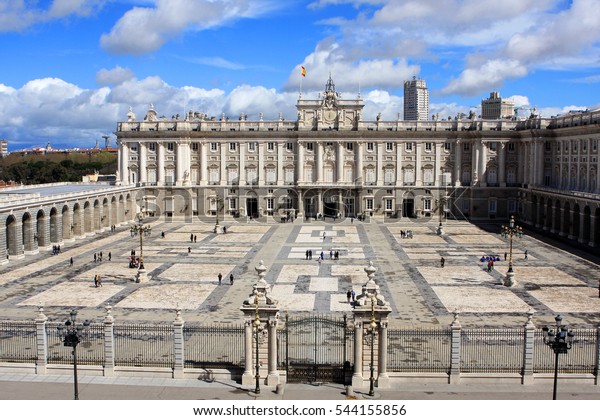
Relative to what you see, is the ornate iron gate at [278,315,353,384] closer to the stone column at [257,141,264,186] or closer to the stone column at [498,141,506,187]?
the stone column at [257,141,264,186]

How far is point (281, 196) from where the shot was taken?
91.6 meters

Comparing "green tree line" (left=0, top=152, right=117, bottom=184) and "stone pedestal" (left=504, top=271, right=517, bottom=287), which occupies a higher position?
"green tree line" (left=0, top=152, right=117, bottom=184)

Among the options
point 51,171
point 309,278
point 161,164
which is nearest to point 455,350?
point 309,278

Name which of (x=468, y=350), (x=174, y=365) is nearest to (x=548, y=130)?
(x=468, y=350)

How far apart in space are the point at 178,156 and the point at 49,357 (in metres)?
63.0

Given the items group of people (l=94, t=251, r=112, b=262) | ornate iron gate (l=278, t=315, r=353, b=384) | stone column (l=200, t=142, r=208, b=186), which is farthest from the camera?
stone column (l=200, t=142, r=208, b=186)

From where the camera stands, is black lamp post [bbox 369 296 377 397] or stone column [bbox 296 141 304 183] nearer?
black lamp post [bbox 369 296 377 397]

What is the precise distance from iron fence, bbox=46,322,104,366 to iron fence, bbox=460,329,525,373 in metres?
15.2

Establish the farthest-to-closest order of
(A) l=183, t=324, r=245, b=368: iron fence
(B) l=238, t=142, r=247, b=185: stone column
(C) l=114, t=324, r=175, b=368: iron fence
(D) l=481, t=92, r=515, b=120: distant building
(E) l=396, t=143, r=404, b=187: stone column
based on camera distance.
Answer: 1. (D) l=481, t=92, r=515, b=120: distant building
2. (B) l=238, t=142, r=247, b=185: stone column
3. (E) l=396, t=143, r=404, b=187: stone column
4. (A) l=183, t=324, r=245, b=368: iron fence
5. (C) l=114, t=324, r=175, b=368: iron fence

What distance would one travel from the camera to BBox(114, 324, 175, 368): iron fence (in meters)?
27.8

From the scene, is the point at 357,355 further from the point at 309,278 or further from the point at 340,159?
the point at 340,159

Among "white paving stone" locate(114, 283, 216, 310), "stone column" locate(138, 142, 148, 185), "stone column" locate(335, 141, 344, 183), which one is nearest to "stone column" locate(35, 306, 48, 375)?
"white paving stone" locate(114, 283, 216, 310)

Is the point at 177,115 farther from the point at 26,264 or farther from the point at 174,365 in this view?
the point at 174,365

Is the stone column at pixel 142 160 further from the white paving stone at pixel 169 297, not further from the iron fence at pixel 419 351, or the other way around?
the iron fence at pixel 419 351
